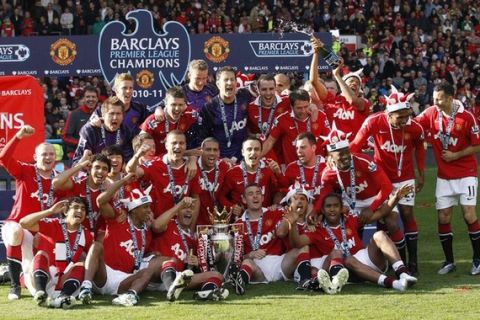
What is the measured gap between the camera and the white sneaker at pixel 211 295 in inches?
365

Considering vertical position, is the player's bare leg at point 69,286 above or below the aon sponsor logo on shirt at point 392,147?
below

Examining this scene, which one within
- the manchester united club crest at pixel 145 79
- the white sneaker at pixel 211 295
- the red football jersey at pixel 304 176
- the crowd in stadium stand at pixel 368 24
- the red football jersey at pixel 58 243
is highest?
the crowd in stadium stand at pixel 368 24

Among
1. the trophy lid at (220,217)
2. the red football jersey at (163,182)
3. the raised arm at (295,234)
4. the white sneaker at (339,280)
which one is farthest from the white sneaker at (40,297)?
the white sneaker at (339,280)

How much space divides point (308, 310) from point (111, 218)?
211cm

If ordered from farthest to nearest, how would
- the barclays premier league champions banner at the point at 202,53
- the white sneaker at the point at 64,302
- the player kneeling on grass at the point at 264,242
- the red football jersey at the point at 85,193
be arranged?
the barclays premier league champions banner at the point at 202,53
the player kneeling on grass at the point at 264,242
the red football jersey at the point at 85,193
the white sneaker at the point at 64,302

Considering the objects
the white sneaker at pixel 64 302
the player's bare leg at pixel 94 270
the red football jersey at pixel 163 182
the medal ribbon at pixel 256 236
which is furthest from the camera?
the red football jersey at pixel 163 182

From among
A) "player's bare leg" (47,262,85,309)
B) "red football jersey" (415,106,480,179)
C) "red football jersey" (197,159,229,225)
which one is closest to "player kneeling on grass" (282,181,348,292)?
"red football jersey" (197,159,229,225)

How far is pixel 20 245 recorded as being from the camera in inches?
384

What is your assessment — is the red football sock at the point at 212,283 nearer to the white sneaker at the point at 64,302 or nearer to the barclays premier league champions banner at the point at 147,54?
A: the white sneaker at the point at 64,302

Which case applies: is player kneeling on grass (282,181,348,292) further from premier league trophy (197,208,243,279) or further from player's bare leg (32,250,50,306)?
player's bare leg (32,250,50,306)

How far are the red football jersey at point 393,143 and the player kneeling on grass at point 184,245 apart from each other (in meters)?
1.87

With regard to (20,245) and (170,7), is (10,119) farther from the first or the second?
(170,7)

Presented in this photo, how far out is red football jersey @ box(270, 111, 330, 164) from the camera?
11.2 meters

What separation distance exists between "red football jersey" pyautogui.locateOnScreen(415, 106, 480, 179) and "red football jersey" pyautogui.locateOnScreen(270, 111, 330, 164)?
1.11m
